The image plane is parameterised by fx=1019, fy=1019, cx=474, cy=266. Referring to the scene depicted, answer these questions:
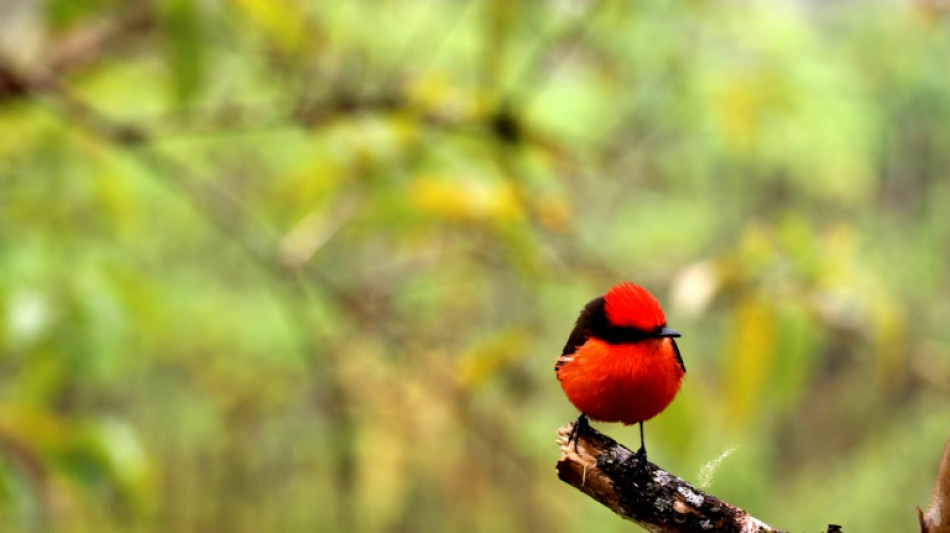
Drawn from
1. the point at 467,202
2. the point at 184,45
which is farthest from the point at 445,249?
the point at 184,45

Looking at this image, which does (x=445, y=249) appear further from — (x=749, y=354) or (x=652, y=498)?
(x=652, y=498)

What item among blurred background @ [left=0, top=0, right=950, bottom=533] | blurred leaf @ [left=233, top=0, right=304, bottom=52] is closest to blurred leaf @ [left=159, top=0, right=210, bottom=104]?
blurred background @ [left=0, top=0, right=950, bottom=533]

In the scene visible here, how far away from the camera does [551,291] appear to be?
4570 millimetres

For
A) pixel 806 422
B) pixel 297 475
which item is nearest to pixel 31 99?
pixel 297 475

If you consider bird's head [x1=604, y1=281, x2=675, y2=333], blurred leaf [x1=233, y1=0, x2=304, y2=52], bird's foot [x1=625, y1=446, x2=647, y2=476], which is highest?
blurred leaf [x1=233, y1=0, x2=304, y2=52]

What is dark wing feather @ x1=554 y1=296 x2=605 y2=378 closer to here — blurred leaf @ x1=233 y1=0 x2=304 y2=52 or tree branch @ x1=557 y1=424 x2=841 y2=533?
tree branch @ x1=557 y1=424 x2=841 y2=533

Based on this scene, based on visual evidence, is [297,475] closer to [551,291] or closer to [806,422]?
[551,291]

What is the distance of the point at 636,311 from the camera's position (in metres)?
0.52

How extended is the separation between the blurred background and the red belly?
0.09 feet

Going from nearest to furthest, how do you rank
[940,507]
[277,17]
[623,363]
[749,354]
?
[940,507] < [623,363] < [749,354] < [277,17]

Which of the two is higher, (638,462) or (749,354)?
(749,354)

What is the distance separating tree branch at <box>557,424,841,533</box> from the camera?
1.33ft

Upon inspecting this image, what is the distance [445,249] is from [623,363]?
206 cm

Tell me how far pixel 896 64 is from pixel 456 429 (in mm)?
2359
